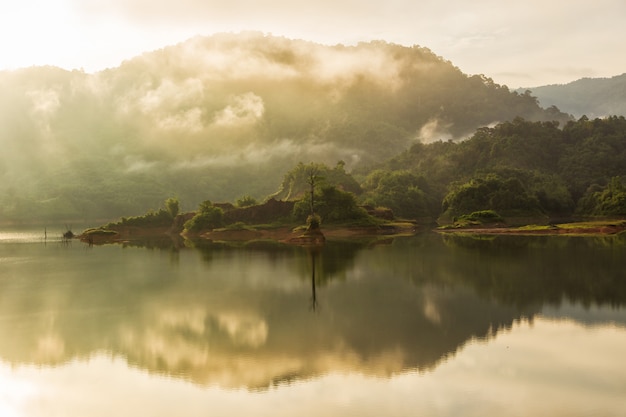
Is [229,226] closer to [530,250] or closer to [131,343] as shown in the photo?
[530,250]

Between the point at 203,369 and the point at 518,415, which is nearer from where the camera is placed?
the point at 518,415

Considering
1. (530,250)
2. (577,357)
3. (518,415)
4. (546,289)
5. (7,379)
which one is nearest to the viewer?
(518,415)

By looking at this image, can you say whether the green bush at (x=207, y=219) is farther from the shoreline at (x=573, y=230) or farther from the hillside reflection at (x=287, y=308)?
the hillside reflection at (x=287, y=308)

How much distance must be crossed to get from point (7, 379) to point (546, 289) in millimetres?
42922

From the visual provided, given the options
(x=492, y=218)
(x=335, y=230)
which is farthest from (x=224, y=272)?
(x=492, y=218)

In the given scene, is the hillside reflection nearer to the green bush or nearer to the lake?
the lake

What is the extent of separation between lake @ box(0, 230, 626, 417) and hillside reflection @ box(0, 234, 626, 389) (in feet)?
0.56

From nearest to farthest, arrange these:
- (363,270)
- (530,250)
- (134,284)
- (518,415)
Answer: (518,415) → (134,284) → (363,270) → (530,250)

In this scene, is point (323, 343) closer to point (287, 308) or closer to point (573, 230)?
point (287, 308)

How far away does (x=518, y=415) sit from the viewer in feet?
79.3

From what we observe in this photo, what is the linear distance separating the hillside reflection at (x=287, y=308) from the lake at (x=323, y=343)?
0.17 meters

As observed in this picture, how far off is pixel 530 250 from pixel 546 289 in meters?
39.8

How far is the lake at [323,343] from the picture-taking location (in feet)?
86.7

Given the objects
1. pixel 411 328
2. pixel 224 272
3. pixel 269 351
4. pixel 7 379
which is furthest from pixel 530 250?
pixel 7 379
